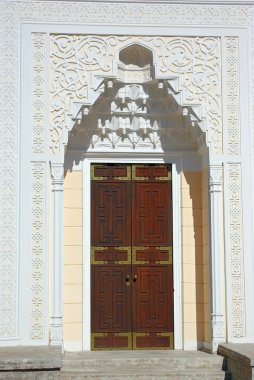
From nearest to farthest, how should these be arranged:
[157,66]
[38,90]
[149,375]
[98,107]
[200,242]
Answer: [149,375] → [38,90] → [157,66] → [98,107] → [200,242]

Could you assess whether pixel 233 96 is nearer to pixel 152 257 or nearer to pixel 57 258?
pixel 152 257

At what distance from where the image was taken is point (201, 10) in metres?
7.57

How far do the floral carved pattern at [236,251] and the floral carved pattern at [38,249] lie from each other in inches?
69.8

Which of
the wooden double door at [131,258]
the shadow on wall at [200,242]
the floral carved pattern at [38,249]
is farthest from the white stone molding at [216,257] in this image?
the floral carved pattern at [38,249]

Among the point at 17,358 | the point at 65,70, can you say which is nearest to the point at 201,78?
the point at 65,70

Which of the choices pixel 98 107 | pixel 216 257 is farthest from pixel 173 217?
pixel 98 107

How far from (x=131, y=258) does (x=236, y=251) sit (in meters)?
1.10

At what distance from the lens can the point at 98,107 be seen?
777 cm

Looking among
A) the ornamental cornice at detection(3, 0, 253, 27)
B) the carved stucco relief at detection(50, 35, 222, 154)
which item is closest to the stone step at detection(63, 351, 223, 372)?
the carved stucco relief at detection(50, 35, 222, 154)

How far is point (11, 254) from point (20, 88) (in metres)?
1.55

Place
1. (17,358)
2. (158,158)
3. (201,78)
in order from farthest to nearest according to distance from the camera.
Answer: (158,158) < (201,78) < (17,358)

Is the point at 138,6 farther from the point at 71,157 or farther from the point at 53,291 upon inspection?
the point at 53,291

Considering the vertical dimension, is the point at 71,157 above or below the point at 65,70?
below

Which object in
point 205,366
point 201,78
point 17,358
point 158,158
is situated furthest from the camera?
point 158,158
